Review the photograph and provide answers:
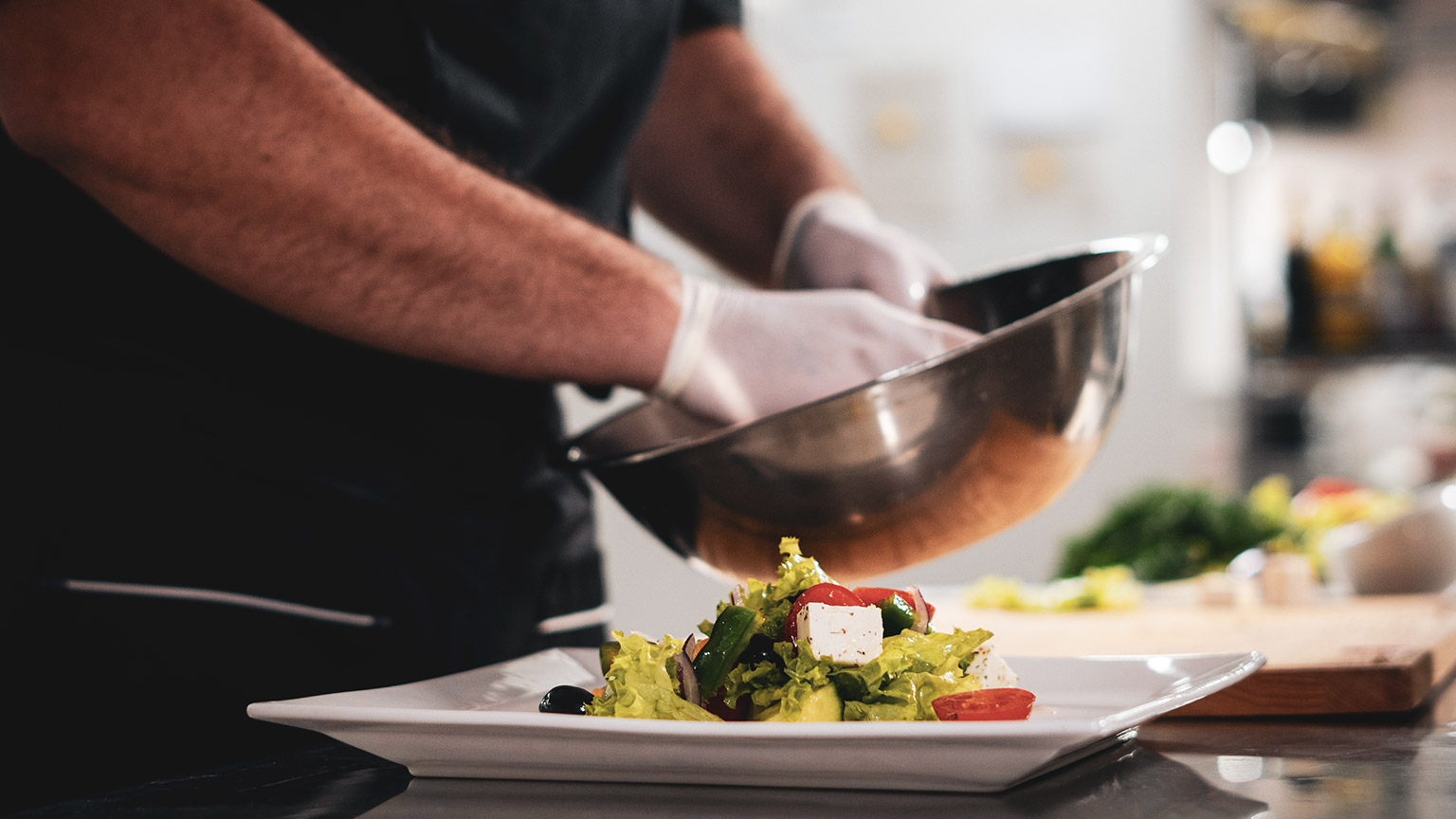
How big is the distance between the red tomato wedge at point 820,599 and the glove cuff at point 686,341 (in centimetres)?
24

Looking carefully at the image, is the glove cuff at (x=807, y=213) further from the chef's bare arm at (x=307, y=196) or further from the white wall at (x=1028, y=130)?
the white wall at (x=1028, y=130)

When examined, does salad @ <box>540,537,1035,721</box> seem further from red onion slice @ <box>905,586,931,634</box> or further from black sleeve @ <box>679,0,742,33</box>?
black sleeve @ <box>679,0,742,33</box>

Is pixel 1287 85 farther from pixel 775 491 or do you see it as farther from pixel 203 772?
pixel 203 772

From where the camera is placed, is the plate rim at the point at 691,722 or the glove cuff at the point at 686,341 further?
the glove cuff at the point at 686,341

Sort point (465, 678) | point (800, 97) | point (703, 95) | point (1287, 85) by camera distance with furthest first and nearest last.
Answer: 1. point (1287, 85)
2. point (800, 97)
3. point (703, 95)
4. point (465, 678)

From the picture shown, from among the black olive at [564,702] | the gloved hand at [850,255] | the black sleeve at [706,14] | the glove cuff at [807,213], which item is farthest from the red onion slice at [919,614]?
the black sleeve at [706,14]

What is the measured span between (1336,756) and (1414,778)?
6 centimetres

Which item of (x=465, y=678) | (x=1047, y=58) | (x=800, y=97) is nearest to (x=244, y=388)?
(x=465, y=678)

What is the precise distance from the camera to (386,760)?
0.46 m

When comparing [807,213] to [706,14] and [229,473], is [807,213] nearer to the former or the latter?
[706,14]

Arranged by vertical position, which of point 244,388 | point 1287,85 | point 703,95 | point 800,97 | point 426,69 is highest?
point 1287,85

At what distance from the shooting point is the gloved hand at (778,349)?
2.21 feet

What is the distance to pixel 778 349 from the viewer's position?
687mm

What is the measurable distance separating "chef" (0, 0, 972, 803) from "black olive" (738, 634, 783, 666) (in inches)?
9.4
